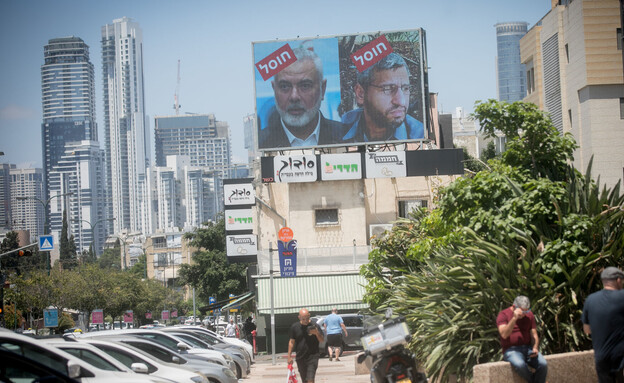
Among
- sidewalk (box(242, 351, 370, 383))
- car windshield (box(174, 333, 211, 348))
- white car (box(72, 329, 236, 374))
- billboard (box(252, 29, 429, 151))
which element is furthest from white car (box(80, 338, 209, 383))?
billboard (box(252, 29, 429, 151))

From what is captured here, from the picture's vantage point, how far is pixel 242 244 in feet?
141

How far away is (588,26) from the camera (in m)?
36.2

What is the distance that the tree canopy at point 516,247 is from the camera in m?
12.0

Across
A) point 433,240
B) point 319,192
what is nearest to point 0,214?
point 319,192

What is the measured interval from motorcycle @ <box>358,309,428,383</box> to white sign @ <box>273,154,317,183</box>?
30.3 meters

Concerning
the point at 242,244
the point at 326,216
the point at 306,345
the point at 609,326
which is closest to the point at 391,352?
the point at 306,345

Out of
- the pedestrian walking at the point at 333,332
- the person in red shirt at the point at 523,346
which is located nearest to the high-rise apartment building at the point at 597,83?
the pedestrian walking at the point at 333,332

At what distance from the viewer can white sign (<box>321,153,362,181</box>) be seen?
4156cm

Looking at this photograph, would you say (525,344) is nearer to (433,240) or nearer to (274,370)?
(433,240)

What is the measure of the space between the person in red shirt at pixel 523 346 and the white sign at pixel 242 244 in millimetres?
33073

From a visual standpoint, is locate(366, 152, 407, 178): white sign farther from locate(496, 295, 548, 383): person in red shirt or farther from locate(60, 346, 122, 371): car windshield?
locate(496, 295, 548, 383): person in red shirt

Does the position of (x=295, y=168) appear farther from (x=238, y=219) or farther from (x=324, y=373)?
(x=324, y=373)

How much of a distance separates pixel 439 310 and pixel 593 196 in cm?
304

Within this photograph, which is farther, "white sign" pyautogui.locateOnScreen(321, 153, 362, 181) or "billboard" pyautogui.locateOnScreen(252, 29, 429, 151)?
"white sign" pyautogui.locateOnScreen(321, 153, 362, 181)
